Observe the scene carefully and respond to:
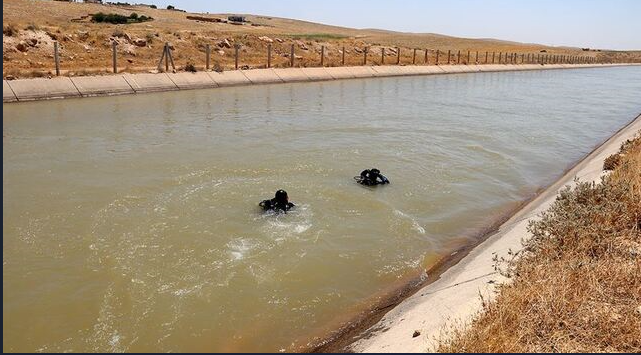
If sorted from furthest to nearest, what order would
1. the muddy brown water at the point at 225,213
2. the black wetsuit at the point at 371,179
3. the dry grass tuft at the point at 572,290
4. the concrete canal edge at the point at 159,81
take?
the concrete canal edge at the point at 159,81 < the black wetsuit at the point at 371,179 < the muddy brown water at the point at 225,213 < the dry grass tuft at the point at 572,290

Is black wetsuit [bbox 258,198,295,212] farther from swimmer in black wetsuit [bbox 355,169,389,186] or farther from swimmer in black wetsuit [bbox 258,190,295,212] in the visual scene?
swimmer in black wetsuit [bbox 355,169,389,186]

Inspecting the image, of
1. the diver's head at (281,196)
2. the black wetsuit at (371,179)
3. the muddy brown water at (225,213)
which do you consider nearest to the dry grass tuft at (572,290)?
the muddy brown water at (225,213)

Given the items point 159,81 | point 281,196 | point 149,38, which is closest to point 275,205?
point 281,196

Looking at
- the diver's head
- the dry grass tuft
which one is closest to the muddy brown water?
the diver's head

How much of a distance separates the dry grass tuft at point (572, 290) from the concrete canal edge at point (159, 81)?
20577 millimetres

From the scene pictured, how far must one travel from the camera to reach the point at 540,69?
77562 mm

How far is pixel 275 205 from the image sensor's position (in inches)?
385

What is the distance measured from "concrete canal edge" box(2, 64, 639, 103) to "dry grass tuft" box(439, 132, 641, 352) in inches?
810

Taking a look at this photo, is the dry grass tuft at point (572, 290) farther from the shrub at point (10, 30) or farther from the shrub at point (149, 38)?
the shrub at point (149, 38)

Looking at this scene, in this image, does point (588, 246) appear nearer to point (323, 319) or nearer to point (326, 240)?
point (323, 319)

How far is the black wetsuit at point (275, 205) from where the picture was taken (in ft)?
32.1

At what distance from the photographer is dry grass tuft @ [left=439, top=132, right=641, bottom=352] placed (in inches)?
170

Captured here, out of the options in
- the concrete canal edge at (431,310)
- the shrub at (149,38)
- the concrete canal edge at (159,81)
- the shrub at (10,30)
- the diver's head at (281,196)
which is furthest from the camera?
the shrub at (149,38)

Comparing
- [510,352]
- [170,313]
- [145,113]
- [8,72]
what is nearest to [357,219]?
[170,313]
